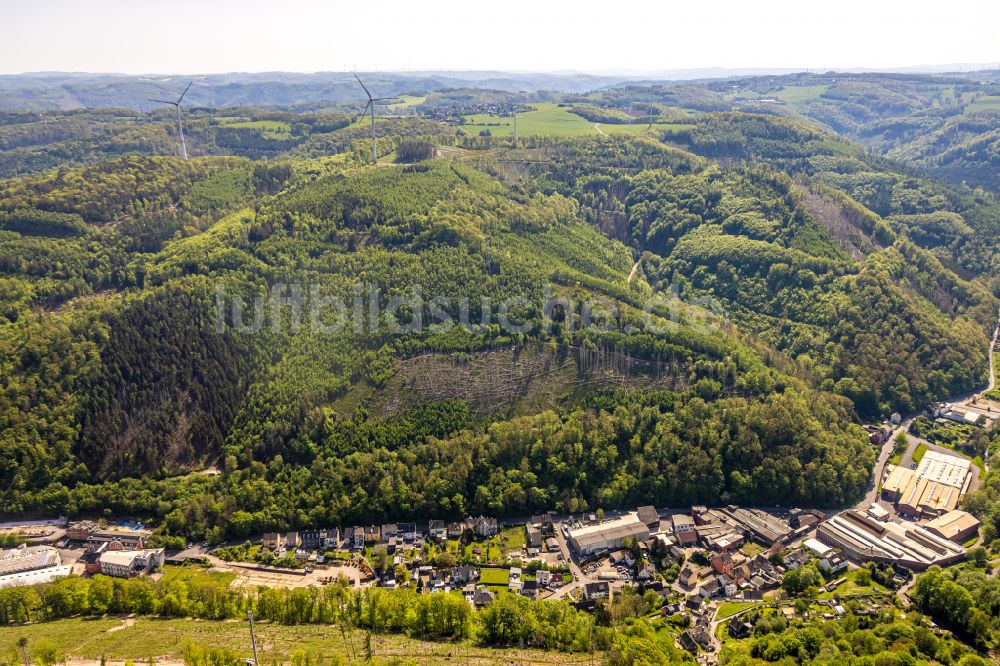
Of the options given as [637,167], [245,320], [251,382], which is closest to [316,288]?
[245,320]

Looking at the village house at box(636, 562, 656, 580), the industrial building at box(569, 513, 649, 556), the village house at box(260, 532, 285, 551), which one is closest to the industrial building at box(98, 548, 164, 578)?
the village house at box(260, 532, 285, 551)

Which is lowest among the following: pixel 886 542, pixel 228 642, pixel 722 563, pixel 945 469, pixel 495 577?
pixel 495 577

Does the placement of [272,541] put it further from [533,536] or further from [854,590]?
[854,590]

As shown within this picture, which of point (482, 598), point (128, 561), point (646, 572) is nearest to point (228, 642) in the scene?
point (128, 561)

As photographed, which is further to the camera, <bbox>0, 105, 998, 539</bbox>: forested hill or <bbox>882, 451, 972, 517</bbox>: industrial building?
<bbox>0, 105, 998, 539</bbox>: forested hill

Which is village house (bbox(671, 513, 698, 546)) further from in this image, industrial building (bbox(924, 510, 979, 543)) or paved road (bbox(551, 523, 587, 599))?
industrial building (bbox(924, 510, 979, 543))

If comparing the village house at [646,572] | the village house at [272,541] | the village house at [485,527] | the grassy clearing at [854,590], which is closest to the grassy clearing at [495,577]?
the village house at [485,527]

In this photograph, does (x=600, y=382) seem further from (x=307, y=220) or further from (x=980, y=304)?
(x=980, y=304)
